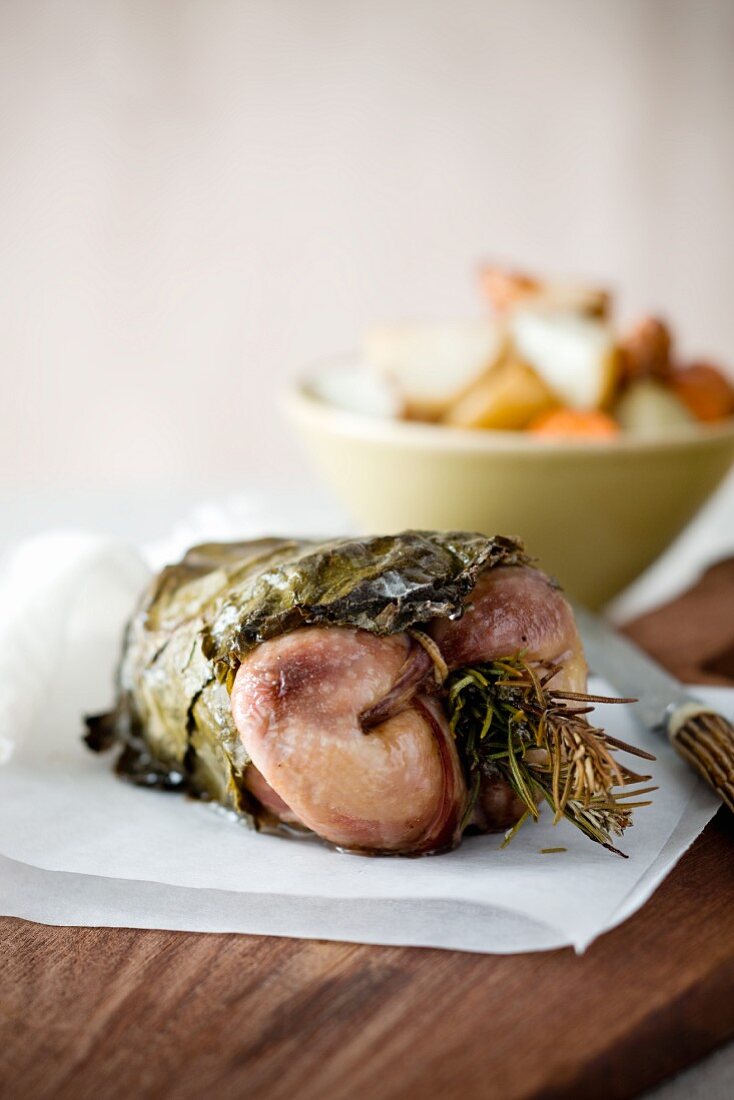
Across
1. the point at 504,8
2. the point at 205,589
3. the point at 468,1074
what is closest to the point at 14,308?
the point at 504,8

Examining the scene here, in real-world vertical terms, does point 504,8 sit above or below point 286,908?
above

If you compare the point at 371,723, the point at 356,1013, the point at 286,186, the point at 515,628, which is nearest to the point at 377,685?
the point at 371,723

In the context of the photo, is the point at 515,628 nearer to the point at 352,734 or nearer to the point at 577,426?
the point at 352,734

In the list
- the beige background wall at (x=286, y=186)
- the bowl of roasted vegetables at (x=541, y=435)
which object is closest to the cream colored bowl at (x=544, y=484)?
the bowl of roasted vegetables at (x=541, y=435)

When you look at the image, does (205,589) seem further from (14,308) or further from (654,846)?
(14,308)

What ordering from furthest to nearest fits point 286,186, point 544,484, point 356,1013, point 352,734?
1. point 286,186
2. point 544,484
3. point 352,734
4. point 356,1013

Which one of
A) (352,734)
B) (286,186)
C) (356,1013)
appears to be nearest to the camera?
(356,1013)

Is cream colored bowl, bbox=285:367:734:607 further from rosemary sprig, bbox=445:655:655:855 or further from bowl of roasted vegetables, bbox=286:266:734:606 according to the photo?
rosemary sprig, bbox=445:655:655:855

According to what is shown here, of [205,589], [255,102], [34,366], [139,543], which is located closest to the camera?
[205,589]
